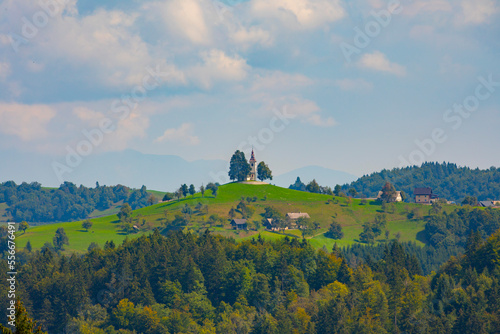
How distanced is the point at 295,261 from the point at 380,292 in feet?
89.6

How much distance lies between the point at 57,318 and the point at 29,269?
20.6m

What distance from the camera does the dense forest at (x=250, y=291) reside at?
115 m

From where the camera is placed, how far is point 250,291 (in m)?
135

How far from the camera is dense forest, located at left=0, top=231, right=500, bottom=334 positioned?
115 metres

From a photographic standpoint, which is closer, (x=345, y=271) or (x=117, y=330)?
(x=117, y=330)

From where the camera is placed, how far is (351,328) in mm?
111688

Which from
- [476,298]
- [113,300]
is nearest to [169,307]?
[113,300]

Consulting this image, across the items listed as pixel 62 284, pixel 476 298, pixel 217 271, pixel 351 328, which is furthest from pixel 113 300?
pixel 476 298

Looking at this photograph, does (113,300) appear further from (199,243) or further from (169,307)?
(199,243)

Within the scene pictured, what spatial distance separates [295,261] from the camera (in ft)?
479

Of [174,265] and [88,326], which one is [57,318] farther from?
[174,265]

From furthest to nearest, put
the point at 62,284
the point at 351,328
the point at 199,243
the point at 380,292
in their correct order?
the point at 199,243 → the point at 62,284 → the point at 380,292 → the point at 351,328

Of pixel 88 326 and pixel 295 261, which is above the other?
pixel 295 261

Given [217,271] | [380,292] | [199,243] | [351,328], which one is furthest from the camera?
[199,243]
